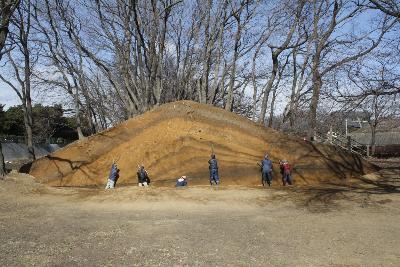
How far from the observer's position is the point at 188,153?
2080 cm

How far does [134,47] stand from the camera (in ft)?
96.7

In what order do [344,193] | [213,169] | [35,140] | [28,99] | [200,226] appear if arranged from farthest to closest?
[35,140], [28,99], [213,169], [344,193], [200,226]

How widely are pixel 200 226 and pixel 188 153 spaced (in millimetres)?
9257

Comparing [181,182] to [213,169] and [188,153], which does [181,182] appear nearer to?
[213,169]

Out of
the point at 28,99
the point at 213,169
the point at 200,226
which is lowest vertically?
Result: the point at 200,226

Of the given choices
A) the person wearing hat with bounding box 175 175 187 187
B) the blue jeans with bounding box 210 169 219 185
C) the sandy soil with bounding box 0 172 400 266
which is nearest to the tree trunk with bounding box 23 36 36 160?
the sandy soil with bounding box 0 172 400 266

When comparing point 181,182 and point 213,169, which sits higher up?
point 213,169

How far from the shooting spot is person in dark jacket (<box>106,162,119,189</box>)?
1955cm

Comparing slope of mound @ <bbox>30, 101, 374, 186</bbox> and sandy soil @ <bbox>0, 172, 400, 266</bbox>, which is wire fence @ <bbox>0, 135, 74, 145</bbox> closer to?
slope of mound @ <bbox>30, 101, 374, 186</bbox>

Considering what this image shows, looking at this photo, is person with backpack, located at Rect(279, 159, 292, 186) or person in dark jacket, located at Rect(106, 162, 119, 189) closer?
person in dark jacket, located at Rect(106, 162, 119, 189)

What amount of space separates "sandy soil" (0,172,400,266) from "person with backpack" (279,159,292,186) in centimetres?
195

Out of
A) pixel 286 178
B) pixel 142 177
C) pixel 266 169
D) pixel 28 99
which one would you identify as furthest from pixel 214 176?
pixel 28 99

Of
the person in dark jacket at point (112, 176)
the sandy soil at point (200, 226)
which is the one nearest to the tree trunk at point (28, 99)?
the person in dark jacket at point (112, 176)

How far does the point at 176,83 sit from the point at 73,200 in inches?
723
